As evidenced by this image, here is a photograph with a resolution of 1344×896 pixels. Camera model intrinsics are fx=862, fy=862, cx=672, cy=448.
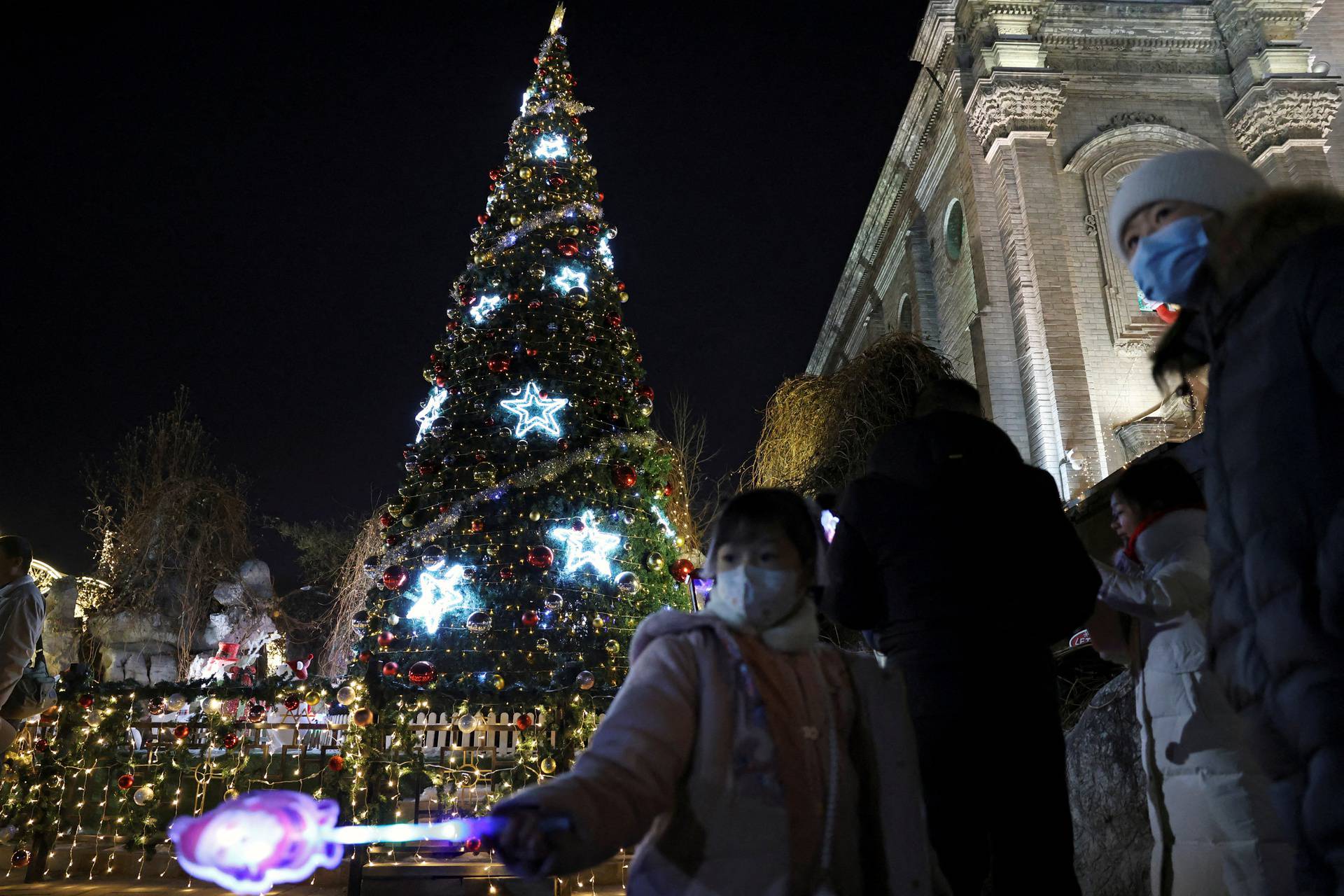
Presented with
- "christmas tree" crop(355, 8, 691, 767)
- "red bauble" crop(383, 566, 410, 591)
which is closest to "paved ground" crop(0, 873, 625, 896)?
"christmas tree" crop(355, 8, 691, 767)

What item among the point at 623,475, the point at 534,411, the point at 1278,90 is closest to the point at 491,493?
the point at 534,411

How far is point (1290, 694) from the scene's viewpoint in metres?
1.47

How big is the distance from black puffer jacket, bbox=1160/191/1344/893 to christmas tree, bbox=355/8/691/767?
5.40 metres

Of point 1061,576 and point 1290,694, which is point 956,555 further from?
point 1290,694

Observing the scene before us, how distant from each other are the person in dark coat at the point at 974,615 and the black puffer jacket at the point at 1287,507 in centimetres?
70

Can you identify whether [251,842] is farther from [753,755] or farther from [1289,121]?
[1289,121]

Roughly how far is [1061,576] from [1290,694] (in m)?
1.08

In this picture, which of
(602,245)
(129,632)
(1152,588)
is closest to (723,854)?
(1152,588)

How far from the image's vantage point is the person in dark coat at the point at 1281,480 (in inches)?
56.2

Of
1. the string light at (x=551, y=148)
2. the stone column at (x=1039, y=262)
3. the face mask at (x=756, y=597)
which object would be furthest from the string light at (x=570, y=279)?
the stone column at (x=1039, y=262)

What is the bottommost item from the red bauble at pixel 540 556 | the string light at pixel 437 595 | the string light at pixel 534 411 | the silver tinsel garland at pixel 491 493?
the string light at pixel 437 595

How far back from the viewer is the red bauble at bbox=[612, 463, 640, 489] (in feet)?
26.3

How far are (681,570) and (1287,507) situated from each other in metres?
6.88

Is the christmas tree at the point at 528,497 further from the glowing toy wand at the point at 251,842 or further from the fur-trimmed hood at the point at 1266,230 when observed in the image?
the fur-trimmed hood at the point at 1266,230
